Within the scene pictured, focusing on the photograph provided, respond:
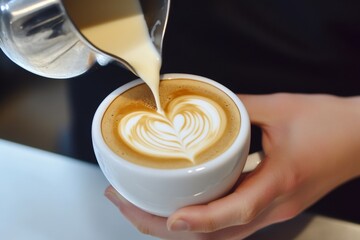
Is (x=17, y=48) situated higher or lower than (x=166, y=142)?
higher

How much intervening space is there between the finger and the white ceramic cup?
0.01 meters

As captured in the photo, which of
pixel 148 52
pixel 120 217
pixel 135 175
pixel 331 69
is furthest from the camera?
pixel 331 69

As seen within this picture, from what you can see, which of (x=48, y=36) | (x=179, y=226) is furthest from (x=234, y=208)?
(x=48, y=36)

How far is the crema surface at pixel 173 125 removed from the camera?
57 centimetres

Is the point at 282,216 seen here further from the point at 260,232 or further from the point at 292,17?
the point at 292,17

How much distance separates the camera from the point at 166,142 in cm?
60

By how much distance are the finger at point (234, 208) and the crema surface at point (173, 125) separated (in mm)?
54

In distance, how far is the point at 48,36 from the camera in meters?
0.58

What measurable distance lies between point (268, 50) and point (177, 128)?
0.32m

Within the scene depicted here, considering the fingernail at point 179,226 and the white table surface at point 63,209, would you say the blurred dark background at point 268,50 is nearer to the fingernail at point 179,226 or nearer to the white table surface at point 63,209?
the white table surface at point 63,209

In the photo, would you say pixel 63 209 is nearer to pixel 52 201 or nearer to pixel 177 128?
pixel 52 201

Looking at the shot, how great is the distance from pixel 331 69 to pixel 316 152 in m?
0.23

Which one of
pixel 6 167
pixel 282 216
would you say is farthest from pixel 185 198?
pixel 6 167

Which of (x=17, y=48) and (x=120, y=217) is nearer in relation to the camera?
(x=17, y=48)
